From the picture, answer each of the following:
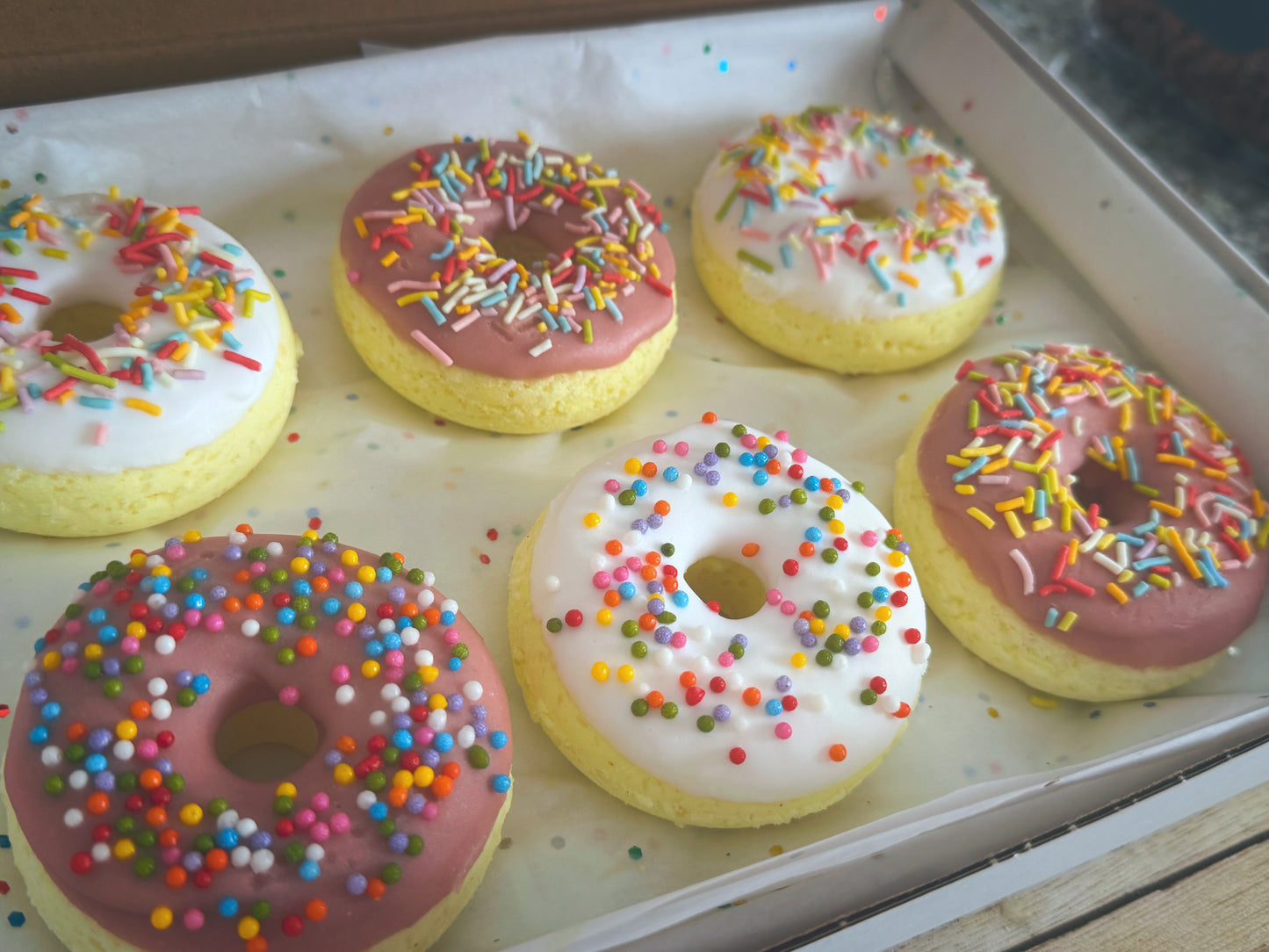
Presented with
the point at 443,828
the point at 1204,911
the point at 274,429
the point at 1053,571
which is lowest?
the point at 274,429

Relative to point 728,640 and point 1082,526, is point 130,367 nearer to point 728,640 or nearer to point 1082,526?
point 728,640

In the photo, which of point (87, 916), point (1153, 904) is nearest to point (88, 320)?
point (87, 916)

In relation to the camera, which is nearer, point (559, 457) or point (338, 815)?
point (338, 815)

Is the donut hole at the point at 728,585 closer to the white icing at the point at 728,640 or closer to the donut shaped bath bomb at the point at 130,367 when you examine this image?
the white icing at the point at 728,640

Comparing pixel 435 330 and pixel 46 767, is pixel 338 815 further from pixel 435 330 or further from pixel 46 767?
pixel 435 330

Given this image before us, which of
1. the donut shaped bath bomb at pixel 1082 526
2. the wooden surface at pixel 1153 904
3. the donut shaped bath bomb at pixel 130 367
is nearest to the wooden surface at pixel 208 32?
the donut shaped bath bomb at pixel 130 367

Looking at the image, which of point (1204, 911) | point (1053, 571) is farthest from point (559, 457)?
point (1204, 911)

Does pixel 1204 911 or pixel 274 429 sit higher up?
pixel 1204 911

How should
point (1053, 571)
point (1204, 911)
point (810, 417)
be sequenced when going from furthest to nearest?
1. point (810, 417)
2. point (1053, 571)
3. point (1204, 911)
